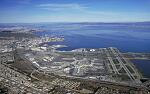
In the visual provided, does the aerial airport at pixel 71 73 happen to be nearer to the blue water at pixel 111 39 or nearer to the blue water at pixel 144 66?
the blue water at pixel 144 66

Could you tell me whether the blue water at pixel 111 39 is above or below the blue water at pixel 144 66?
above

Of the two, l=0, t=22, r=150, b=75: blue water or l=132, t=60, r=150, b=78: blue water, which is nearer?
l=132, t=60, r=150, b=78: blue water

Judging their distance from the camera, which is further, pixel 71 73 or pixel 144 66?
pixel 144 66

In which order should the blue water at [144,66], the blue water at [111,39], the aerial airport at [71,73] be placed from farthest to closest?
1. the blue water at [111,39]
2. the blue water at [144,66]
3. the aerial airport at [71,73]

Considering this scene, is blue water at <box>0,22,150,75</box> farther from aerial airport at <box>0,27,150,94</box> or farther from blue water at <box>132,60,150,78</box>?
aerial airport at <box>0,27,150,94</box>

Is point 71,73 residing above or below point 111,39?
below

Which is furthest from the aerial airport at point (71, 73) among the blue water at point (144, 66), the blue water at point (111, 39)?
the blue water at point (111, 39)

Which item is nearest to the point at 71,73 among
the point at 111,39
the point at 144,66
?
→ the point at 144,66

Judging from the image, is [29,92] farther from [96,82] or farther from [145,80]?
[145,80]

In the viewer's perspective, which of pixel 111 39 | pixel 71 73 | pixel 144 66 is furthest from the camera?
pixel 111 39

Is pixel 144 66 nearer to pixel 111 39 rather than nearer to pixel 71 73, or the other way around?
pixel 71 73

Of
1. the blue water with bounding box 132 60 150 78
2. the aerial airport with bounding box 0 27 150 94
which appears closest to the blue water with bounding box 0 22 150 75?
the blue water with bounding box 132 60 150 78
